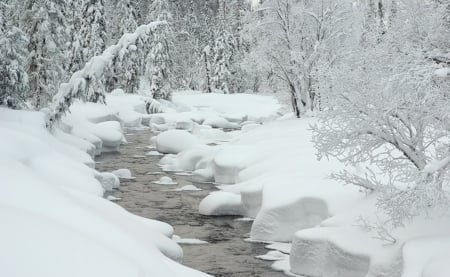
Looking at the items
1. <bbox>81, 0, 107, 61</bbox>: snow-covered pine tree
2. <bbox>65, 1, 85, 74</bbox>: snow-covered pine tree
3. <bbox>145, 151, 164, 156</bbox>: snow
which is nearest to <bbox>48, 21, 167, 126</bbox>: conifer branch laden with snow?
<bbox>145, 151, 164, 156</bbox>: snow

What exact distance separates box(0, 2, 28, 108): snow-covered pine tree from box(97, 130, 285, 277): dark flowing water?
4.15 metres

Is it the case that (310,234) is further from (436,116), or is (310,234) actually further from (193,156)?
(193,156)

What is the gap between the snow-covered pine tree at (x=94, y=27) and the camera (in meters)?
44.0

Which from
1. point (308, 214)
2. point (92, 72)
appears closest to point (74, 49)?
point (92, 72)

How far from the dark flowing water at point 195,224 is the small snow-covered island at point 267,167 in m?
0.06

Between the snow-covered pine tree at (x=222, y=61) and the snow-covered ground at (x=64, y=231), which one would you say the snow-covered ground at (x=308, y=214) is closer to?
the snow-covered ground at (x=64, y=231)

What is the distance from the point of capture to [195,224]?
1458 cm

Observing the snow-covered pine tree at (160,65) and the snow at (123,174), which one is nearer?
the snow at (123,174)

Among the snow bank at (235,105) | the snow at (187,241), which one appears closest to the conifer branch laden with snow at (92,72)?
the snow at (187,241)

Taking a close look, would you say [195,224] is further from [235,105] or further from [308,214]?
[235,105]

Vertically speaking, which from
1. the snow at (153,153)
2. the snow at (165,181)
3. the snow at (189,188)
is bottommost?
the snow at (153,153)

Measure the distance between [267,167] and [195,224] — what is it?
3.42m

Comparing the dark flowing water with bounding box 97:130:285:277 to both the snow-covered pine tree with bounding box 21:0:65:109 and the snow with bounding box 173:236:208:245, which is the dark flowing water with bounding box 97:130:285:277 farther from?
the snow-covered pine tree with bounding box 21:0:65:109

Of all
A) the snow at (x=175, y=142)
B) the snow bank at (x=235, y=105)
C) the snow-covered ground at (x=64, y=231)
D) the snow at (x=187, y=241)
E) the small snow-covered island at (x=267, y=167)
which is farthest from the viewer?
the snow bank at (x=235, y=105)
